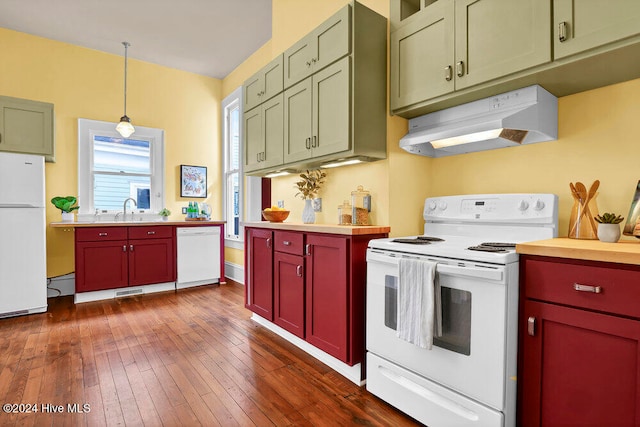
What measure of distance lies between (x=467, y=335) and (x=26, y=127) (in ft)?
14.9

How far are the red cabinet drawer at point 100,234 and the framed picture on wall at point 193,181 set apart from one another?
4.08ft

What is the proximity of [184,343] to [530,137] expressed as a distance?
286cm

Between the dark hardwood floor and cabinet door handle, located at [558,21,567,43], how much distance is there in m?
1.96

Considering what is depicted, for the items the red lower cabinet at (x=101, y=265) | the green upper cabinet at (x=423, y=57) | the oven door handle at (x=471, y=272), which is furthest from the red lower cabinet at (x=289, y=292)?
the red lower cabinet at (x=101, y=265)

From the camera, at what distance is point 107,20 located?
3934 mm

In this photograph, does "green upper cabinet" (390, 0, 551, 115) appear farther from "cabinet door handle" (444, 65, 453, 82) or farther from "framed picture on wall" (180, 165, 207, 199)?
"framed picture on wall" (180, 165, 207, 199)

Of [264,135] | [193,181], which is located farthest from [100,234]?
[264,135]

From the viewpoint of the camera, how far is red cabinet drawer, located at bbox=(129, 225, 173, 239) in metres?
4.26

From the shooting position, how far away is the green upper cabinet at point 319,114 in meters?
2.26

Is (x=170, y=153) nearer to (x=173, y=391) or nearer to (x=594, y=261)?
(x=173, y=391)

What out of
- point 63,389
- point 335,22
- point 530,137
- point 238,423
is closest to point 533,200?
point 530,137

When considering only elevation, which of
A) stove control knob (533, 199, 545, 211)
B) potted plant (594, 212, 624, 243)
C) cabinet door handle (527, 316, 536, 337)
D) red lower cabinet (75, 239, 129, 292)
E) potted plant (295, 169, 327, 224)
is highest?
potted plant (295, 169, 327, 224)

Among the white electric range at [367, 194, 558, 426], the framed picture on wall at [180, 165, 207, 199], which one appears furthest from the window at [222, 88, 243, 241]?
the white electric range at [367, 194, 558, 426]

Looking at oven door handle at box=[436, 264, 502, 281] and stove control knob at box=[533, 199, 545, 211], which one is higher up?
stove control knob at box=[533, 199, 545, 211]
